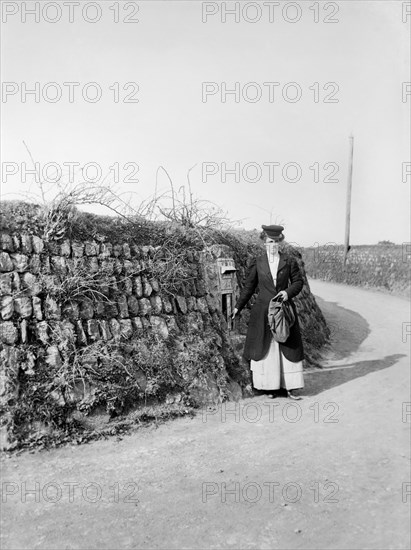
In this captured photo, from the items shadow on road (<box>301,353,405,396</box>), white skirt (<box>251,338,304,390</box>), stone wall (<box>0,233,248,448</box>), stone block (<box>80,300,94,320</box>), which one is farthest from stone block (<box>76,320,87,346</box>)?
shadow on road (<box>301,353,405,396</box>)

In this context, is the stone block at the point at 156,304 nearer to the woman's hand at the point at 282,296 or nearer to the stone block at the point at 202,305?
the stone block at the point at 202,305

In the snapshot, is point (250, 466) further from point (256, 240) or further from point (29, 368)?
point (256, 240)

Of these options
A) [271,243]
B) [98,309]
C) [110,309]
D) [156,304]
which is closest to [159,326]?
[156,304]

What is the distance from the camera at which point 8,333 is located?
4809 mm

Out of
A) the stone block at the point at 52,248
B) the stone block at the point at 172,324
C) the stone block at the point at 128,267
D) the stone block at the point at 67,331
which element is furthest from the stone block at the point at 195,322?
the stone block at the point at 52,248

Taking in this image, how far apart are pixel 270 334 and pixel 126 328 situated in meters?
1.80

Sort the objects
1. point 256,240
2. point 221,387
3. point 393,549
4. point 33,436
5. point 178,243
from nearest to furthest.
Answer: point 393,549, point 33,436, point 221,387, point 178,243, point 256,240

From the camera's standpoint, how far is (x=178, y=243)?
21.2ft

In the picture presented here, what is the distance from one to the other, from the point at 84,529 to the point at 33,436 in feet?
5.10

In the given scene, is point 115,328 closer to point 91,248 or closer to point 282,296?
point 91,248

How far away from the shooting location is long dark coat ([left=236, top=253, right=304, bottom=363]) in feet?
20.1

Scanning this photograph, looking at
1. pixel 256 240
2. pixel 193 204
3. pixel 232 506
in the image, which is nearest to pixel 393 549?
pixel 232 506

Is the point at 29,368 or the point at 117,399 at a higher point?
the point at 29,368

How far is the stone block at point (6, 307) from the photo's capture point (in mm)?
4855
